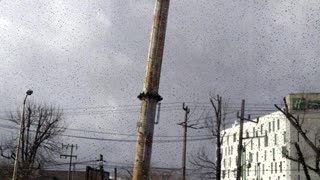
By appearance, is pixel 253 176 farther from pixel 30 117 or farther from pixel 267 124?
pixel 30 117

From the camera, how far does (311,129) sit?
90.3 m

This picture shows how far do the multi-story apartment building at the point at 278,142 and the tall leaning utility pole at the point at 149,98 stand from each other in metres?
56.7

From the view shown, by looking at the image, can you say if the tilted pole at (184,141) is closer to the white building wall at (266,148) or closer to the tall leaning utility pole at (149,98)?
the tall leaning utility pole at (149,98)

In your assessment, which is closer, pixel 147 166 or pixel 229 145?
pixel 147 166

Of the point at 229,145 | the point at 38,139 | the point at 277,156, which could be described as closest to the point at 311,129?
the point at 277,156

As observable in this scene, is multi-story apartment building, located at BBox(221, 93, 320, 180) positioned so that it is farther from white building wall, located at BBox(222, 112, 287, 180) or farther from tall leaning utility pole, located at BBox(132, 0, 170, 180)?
tall leaning utility pole, located at BBox(132, 0, 170, 180)

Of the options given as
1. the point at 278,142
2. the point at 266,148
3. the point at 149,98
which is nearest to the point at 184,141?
the point at 149,98

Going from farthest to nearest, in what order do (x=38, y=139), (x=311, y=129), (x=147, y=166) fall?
(x=311, y=129)
(x=38, y=139)
(x=147, y=166)

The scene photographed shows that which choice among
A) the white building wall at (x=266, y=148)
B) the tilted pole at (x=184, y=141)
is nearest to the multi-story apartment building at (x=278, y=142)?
the white building wall at (x=266, y=148)

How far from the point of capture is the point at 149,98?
25.4 meters

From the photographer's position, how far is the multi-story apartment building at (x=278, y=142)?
89325 millimetres

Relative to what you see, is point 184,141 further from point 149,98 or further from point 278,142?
point 278,142

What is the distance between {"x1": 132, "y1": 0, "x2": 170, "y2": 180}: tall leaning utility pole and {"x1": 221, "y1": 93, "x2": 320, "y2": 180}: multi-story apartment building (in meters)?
56.7

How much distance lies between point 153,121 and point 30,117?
26.7 metres
